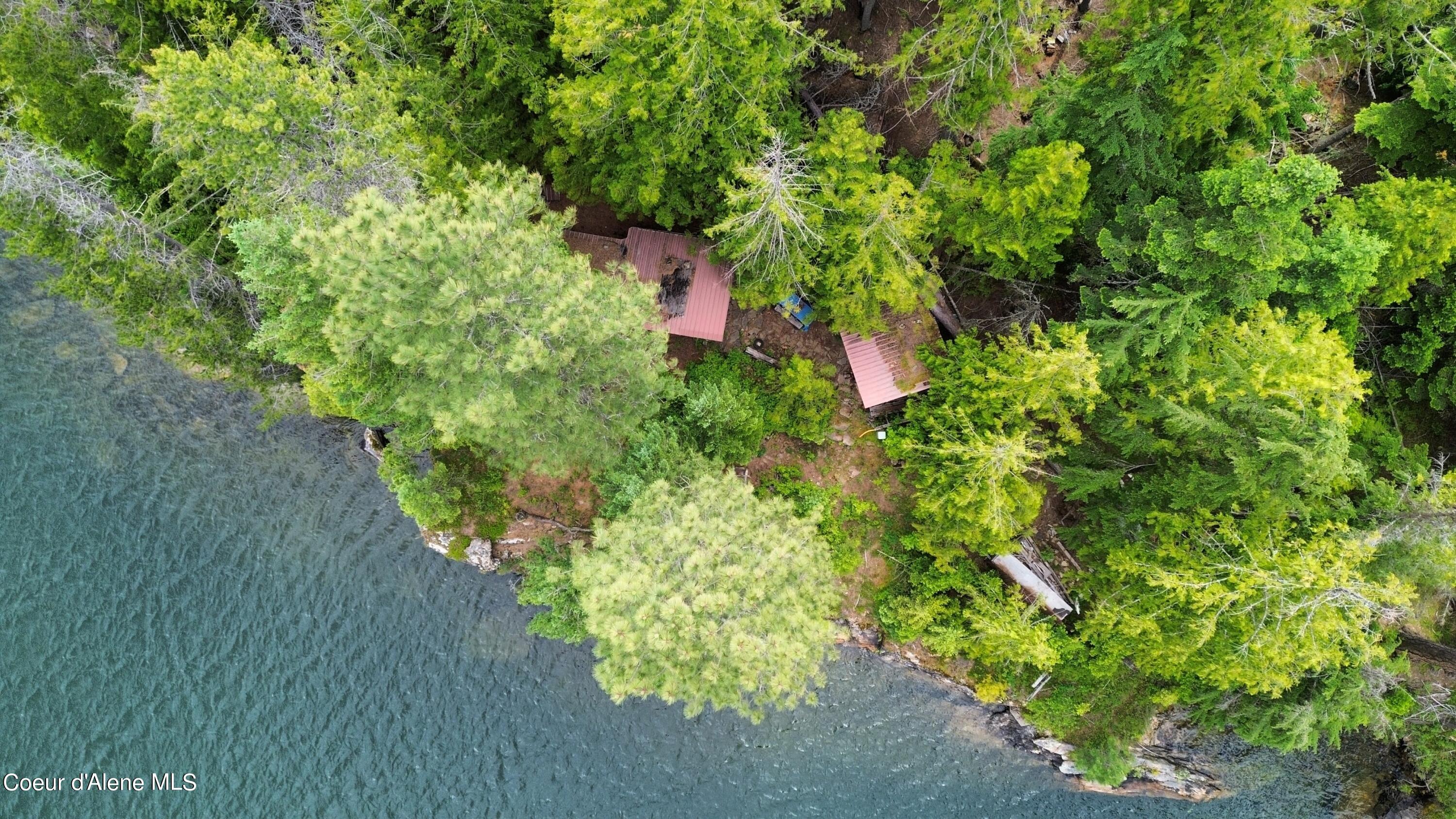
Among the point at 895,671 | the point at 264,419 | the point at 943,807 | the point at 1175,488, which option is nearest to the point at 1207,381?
the point at 1175,488

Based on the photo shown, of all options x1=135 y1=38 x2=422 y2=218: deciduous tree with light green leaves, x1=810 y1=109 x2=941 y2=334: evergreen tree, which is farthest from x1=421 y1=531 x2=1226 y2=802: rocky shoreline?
x1=135 y1=38 x2=422 y2=218: deciduous tree with light green leaves

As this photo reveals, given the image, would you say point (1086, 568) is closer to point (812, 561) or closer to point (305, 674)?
point (812, 561)

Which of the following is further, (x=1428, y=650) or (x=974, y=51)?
(x=1428, y=650)

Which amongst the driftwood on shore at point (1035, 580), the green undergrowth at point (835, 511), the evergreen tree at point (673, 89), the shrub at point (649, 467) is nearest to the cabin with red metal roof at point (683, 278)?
the evergreen tree at point (673, 89)

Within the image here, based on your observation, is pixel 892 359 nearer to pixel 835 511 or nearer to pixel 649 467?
pixel 835 511

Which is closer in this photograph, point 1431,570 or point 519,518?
point 1431,570

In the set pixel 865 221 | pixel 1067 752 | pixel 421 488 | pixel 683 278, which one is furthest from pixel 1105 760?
pixel 421 488

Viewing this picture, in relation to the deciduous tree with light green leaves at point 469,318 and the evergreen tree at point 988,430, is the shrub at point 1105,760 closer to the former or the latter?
the evergreen tree at point 988,430
